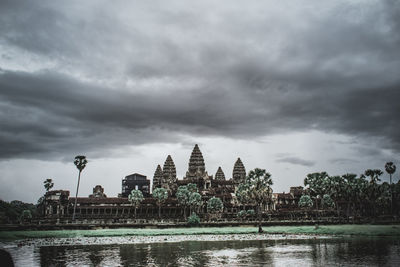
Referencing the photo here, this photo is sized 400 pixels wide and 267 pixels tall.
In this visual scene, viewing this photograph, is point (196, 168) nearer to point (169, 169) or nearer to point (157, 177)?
point (169, 169)

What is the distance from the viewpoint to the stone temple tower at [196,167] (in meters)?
145

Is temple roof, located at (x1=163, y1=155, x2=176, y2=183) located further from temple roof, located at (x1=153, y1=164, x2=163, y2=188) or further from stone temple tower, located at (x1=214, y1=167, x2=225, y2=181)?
stone temple tower, located at (x1=214, y1=167, x2=225, y2=181)

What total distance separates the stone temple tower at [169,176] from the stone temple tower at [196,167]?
7525 mm

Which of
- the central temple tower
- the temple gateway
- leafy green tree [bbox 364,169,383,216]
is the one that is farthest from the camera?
the central temple tower

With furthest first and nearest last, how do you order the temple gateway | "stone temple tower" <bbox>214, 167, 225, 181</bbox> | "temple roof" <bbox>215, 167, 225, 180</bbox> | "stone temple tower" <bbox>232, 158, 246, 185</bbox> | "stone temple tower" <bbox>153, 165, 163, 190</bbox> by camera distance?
1. "temple roof" <bbox>215, 167, 225, 180</bbox>
2. "stone temple tower" <bbox>214, 167, 225, 181</bbox>
3. "stone temple tower" <bbox>153, 165, 163, 190</bbox>
4. "stone temple tower" <bbox>232, 158, 246, 185</bbox>
5. the temple gateway

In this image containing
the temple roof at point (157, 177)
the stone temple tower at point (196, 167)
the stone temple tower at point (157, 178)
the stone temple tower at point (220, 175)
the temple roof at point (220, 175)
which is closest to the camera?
the stone temple tower at point (196, 167)

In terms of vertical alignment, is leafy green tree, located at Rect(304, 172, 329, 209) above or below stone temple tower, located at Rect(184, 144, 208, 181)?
below

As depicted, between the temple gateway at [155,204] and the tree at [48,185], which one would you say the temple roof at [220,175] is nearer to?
the temple gateway at [155,204]

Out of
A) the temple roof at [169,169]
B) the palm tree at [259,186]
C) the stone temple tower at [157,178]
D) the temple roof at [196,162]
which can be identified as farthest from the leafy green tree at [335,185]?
the stone temple tower at [157,178]

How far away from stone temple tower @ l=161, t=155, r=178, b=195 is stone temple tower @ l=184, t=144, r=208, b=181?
7525 millimetres

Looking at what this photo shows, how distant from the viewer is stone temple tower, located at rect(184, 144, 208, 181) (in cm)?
14525

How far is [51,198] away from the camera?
113m

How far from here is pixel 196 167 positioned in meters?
149

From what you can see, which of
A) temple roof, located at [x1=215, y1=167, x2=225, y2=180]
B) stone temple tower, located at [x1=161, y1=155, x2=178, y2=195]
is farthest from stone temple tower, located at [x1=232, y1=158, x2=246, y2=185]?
stone temple tower, located at [x1=161, y1=155, x2=178, y2=195]
